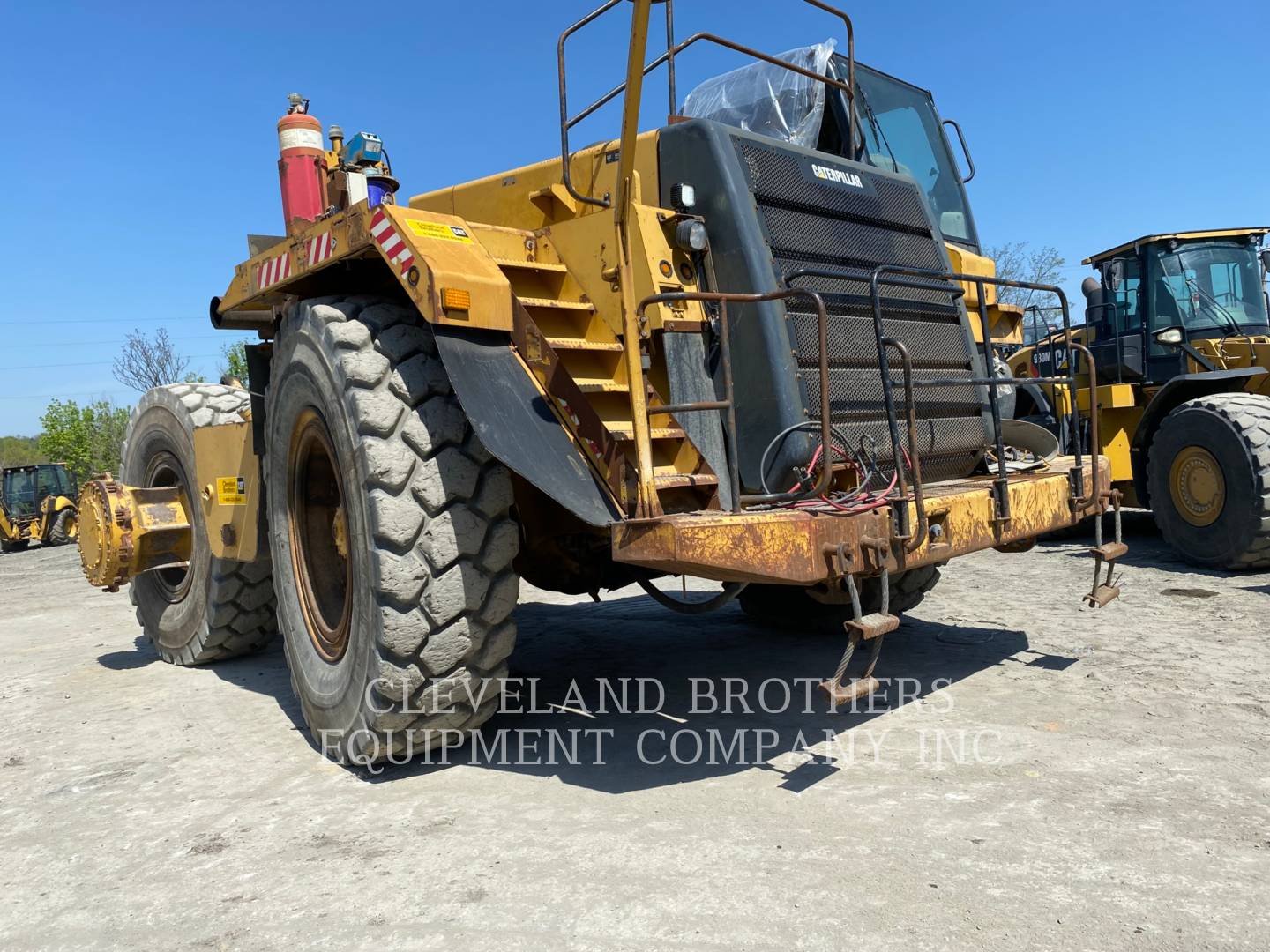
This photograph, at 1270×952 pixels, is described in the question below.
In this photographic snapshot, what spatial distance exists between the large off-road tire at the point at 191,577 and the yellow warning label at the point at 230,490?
36 centimetres

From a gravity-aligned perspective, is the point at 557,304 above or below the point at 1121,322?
below

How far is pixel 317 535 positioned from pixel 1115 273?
8272mm

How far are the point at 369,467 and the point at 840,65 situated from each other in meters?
4.73

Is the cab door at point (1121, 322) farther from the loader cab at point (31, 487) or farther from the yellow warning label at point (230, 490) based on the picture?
the loader cab at point (31, 487)

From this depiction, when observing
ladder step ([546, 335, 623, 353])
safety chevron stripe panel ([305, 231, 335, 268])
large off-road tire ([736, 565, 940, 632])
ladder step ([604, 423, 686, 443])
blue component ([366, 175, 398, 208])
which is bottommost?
large off-road tire ([736, 565, 940, 632])

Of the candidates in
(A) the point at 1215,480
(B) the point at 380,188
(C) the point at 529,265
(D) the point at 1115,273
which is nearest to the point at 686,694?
(C) the point at 529,265

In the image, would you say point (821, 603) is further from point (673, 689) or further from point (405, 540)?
point (405, 540)

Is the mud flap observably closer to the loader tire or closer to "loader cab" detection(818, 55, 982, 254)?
"loader cab" detection(818, 55, 982, 254)

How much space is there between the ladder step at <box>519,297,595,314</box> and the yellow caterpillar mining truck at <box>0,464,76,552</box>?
75.9 ft

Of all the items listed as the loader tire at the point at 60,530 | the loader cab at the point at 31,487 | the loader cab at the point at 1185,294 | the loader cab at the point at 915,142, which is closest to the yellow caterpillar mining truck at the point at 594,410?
the loader cab at the point at 915,142

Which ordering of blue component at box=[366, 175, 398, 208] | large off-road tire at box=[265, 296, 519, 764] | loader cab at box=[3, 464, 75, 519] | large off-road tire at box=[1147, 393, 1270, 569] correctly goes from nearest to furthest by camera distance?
large off-road tire at box=[265, 296, 519, 764]
blue component at box=[366, 175, 398, 208]
large off-road tire at box=[1147, 393, 1270, 569]
loader cab at box=[3, 464, 75, 519]

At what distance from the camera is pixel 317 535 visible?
4.44 metres

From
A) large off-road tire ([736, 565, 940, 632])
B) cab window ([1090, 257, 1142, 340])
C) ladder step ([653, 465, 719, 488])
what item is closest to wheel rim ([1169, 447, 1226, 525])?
cab window ([1090, 257, 1142, 340])

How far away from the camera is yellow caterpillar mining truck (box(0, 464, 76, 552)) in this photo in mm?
23312
